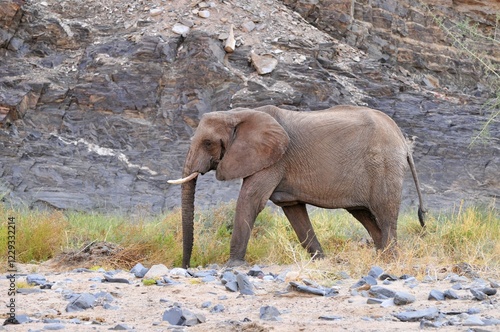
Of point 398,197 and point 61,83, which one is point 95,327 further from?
point 61,83

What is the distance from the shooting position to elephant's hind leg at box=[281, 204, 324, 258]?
1046 centimetres

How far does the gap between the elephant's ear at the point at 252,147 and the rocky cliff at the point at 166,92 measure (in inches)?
277

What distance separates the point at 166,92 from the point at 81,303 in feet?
47.0

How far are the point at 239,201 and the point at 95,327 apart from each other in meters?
5.04

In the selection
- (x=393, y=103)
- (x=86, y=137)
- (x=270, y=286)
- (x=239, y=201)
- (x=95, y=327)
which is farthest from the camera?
(x=393, y=103)

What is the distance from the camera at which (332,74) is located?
20688 millimetres

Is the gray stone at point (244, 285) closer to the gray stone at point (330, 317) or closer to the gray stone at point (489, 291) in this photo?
the gray stone at point (330, 317)

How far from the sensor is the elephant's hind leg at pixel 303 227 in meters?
10.5

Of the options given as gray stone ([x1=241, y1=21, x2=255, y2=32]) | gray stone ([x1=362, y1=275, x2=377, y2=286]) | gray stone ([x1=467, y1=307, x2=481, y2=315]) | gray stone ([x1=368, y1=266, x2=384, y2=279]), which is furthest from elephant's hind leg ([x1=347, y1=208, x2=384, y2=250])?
gray stone ([x1=241, y1=21, x2=255, y2=32])

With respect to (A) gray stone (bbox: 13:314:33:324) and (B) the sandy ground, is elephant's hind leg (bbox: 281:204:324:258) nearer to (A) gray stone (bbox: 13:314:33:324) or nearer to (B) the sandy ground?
(B) the sandy ground

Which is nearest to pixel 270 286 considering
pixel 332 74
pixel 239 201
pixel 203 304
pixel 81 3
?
pixel 203 304

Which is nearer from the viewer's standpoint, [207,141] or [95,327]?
[95,327]

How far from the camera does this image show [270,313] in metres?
5.34

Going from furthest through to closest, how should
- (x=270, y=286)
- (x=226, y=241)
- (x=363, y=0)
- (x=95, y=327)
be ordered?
(x=363, y=0)
(x=226, y=241)
(x=270, y=286)
(x=95, y=327)
